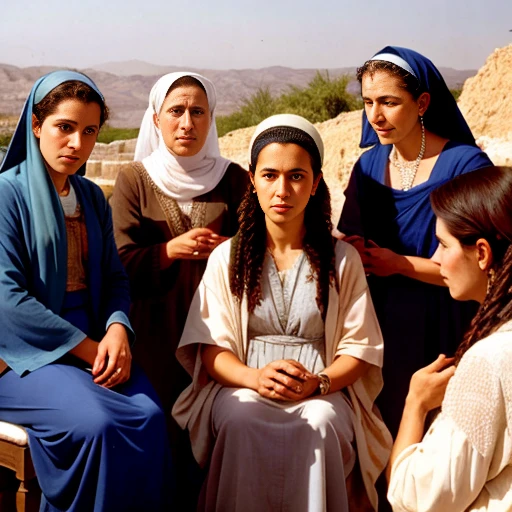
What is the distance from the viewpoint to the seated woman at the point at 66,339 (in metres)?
2.98

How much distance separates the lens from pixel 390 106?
3756mm

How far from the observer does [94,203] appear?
11.5 feet

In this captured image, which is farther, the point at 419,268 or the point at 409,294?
the point at 409,294

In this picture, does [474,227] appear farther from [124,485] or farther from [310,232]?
[124,485]

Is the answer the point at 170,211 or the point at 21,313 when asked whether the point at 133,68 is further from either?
the point at 21,313

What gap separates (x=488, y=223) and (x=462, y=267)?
18 centimetres

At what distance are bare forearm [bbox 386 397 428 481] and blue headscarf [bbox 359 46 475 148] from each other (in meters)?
1.74

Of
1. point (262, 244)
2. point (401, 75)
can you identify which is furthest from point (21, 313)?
point (401, 75)

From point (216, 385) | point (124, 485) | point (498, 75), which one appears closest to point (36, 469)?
point (124, 485)

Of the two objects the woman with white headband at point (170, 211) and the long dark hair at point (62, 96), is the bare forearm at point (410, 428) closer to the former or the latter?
the woman with white headband at point (170, 211)

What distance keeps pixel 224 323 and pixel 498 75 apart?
9962 millimetres

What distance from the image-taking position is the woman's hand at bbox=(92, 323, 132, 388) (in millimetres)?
3160

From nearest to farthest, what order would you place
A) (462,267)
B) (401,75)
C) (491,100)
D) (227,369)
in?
1. (462,267)
2. (227,369)
3. (401,75)
4. (491,100)

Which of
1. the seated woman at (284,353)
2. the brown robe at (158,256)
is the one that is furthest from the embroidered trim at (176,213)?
the seated woman at (284,353)
